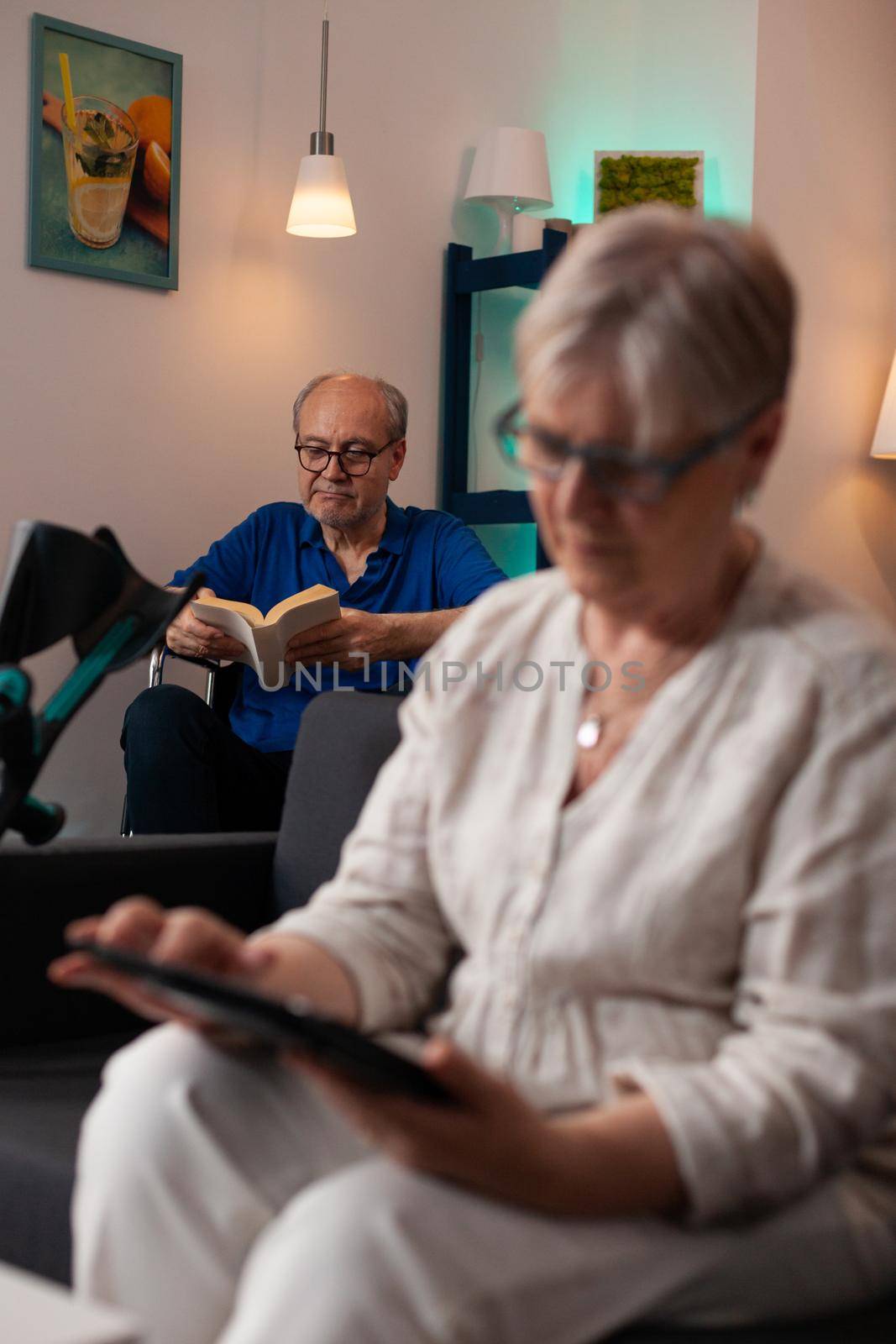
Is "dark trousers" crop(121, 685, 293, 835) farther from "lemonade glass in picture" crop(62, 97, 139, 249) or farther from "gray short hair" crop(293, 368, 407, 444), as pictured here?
"lemonade glass in picture" crop(62, 97, 139, 249)

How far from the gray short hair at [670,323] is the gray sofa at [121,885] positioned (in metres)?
0.79

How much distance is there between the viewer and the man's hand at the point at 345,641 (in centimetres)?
259

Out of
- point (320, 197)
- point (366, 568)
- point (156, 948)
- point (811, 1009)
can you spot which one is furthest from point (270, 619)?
point (811, 1009)

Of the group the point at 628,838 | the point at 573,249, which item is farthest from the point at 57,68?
the point at 628,838

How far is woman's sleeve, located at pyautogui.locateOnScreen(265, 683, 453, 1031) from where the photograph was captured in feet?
3.77

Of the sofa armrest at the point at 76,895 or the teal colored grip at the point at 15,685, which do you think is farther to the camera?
the sofa armrest at the point at 76,895

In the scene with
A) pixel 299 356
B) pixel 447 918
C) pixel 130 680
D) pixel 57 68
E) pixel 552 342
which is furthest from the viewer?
pixel 299 356

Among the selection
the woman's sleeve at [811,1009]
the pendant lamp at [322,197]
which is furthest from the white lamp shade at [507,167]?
the woman's sleeve at [811,1009]

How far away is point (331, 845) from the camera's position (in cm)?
173

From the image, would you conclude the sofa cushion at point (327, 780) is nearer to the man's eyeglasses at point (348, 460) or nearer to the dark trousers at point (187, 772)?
the dark trousers at point (187, 772)

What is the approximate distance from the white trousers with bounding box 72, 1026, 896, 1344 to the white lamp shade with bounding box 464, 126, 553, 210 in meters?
3.02

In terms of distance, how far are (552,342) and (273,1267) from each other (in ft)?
1.94

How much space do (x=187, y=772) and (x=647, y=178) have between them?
2.20 metres

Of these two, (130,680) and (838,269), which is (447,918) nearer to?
(130,680)
